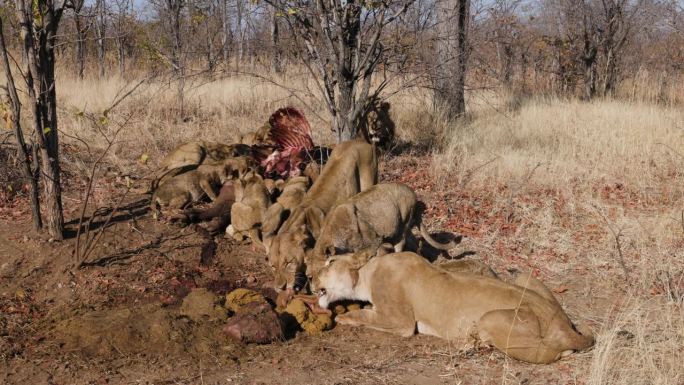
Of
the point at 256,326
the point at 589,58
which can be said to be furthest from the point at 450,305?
the point at 589,58

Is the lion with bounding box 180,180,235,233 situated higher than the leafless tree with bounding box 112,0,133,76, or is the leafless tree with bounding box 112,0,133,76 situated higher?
the leafless tree with bounding box 112,0,133,76

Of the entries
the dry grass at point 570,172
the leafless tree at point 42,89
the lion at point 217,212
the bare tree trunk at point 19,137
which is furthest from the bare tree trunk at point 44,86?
the lion at point 217,212

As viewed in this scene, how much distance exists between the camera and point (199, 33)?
20922mm

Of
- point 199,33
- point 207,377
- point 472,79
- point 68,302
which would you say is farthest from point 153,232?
point 472,79

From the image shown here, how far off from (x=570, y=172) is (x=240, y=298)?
7.38 m

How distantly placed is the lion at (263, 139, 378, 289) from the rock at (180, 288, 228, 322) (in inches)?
26.4

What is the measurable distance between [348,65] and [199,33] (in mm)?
11346

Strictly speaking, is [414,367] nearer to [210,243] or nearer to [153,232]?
[210,243]

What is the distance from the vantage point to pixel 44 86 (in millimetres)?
8312

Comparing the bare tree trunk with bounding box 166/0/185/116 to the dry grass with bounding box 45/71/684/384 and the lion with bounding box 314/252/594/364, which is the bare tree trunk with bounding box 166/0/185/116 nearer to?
the dry grass with bounding box 45/71/684/384

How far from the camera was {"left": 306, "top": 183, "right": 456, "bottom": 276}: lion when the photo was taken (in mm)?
7852

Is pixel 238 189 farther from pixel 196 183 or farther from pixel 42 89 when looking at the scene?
pixel 42 89

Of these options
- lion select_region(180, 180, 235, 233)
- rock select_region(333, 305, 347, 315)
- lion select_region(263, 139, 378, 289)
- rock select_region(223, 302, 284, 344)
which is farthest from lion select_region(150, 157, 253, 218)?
rock select_region(333, 305, 347, 315)

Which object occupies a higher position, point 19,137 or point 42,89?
point 42,89
